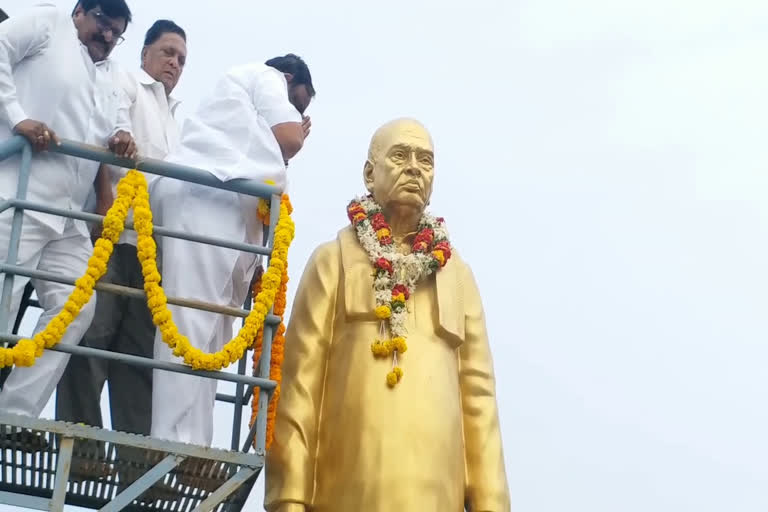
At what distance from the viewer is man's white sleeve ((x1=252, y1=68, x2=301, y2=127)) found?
24.6 ft

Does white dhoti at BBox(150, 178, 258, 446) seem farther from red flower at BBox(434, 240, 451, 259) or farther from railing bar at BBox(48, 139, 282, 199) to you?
red flower at BBox(434, 240, 451, 259)

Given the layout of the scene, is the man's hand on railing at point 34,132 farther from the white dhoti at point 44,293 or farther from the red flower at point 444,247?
the red flower at point 444,247

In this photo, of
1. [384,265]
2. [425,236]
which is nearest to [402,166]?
[425,236]

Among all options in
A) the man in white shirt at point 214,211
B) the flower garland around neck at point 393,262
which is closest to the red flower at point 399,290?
the flower garland around neck at point 393,262

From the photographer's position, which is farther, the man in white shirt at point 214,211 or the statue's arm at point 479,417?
the statue's arm at point 479,417

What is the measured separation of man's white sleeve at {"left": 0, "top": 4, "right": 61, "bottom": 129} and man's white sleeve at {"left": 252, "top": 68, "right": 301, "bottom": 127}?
3.77ft

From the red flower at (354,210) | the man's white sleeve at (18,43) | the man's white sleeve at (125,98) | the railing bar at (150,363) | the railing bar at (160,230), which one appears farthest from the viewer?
the red flower at (354,210)

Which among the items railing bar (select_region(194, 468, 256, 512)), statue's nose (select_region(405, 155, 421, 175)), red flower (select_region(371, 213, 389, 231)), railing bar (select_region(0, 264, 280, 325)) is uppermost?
statue's nose (select_region(405, 155, 421, 175))

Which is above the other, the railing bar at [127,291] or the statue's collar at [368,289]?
the statue's collar at [368,289]

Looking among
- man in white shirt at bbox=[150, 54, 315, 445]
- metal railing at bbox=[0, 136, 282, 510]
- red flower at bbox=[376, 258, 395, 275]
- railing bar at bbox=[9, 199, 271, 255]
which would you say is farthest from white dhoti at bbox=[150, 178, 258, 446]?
red flower at bbox=[376, 258, 395, 275]

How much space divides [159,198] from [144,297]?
84cm

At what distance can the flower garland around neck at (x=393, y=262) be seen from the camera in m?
7.35

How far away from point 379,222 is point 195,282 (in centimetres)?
130

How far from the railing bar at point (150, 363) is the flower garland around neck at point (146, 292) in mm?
37
